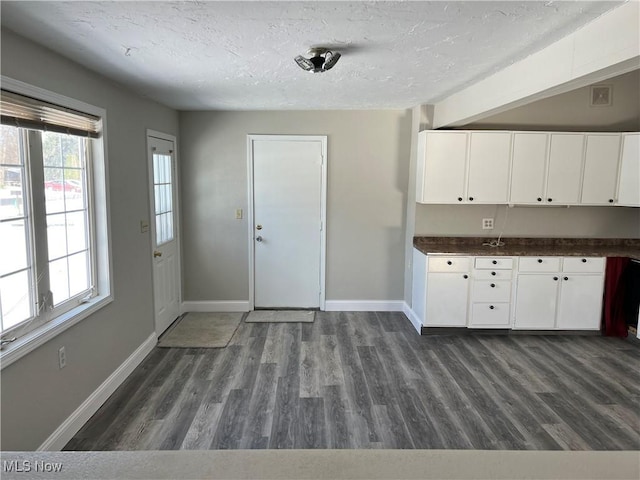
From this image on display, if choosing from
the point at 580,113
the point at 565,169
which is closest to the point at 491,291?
the point at 565,169

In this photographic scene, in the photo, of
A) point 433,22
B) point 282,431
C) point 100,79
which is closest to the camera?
point 433,22

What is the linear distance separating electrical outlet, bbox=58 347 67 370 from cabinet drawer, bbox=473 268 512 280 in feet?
11.3

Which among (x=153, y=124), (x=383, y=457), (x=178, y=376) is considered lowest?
(x=178, y=376)

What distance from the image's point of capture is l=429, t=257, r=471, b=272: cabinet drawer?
4023mm

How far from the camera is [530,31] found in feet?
6.50

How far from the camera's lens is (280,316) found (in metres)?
4.70

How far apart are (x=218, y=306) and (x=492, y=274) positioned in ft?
9.93

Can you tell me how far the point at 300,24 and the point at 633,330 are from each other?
14.0 ft

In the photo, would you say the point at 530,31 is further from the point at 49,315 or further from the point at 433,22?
the point at 49,315

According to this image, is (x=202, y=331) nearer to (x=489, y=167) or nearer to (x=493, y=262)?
(x=493, y=262)

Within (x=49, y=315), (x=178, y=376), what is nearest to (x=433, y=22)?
(x=49, y=315)

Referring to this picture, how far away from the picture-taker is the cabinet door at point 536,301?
13.3 feet

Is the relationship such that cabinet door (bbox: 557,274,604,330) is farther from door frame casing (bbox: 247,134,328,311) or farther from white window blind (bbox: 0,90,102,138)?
white window blind (bbox: 0,90,102,138)

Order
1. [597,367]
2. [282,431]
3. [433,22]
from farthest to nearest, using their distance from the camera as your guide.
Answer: [597,367] → [282,431] → [433,22]
